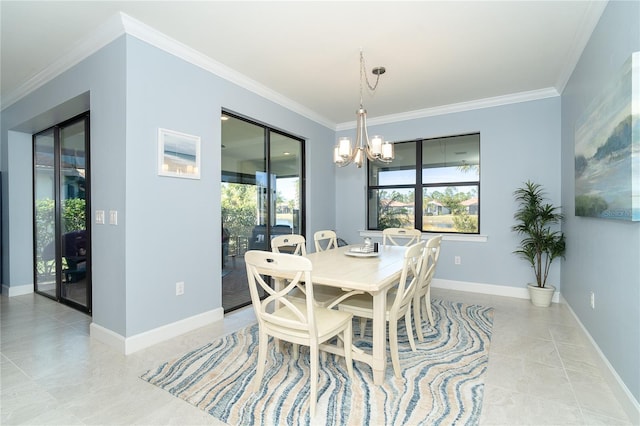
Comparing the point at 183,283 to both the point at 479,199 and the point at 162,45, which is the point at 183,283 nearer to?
the point at 162,45

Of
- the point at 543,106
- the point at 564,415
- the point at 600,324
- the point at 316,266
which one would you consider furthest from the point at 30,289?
the point at 543,106

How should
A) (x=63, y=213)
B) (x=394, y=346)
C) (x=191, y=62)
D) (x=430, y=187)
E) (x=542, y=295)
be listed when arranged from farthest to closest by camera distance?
(x=430, y=187)
(x=63, y=213)
(x=542, y=295)
(x=191, y=62)
(x=394, y=346)

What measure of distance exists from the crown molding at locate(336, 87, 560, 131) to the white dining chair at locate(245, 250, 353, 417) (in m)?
3.62

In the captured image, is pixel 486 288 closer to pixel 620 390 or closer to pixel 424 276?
pixel 424 276

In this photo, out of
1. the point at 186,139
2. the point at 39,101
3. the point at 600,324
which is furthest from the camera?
the point at 39,101

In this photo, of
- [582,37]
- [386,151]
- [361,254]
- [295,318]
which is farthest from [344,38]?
[295,318]

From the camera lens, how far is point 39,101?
134 inches

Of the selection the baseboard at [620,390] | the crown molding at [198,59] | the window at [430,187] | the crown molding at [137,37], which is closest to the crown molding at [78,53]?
the crown molding at [137,37]

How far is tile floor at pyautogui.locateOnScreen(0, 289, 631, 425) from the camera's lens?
1.71 metres

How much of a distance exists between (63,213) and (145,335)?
7.67 feet

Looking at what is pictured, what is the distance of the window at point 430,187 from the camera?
4.48 m

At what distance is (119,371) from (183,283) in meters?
0.86

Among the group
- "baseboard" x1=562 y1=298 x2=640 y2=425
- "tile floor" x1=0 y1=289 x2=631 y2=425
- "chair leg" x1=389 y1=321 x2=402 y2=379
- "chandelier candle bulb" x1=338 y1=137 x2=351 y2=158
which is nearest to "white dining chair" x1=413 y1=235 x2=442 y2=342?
"chair leg" x1=389 y1=321 x2=402 y2=379

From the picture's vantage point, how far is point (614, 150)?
74.5 inches
